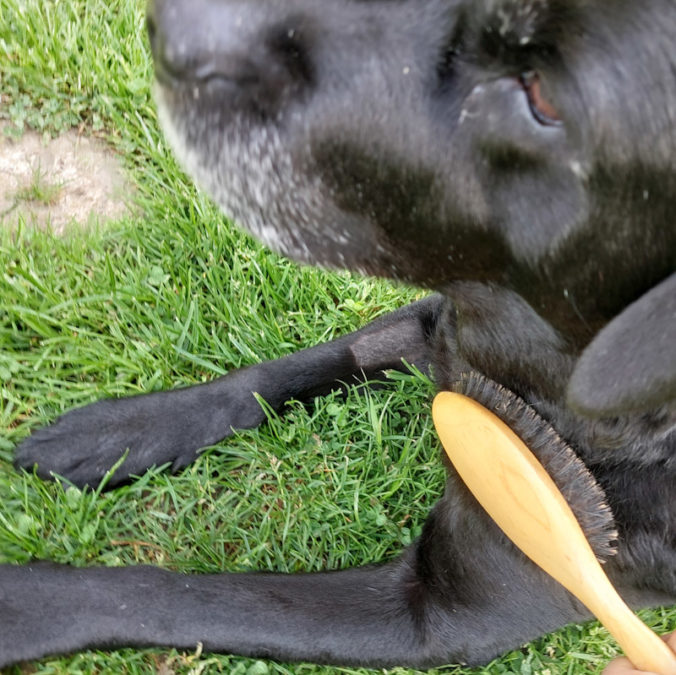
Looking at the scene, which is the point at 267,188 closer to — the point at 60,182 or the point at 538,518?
the point at 538,518

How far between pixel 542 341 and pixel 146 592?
1136 mm

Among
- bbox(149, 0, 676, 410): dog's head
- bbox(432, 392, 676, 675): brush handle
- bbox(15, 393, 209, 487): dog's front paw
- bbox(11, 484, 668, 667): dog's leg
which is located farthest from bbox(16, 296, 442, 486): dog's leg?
bbox(149, 0, 676, 410): dog's head

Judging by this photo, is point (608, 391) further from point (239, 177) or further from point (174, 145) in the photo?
point (174, 145)

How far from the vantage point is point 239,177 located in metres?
1.50

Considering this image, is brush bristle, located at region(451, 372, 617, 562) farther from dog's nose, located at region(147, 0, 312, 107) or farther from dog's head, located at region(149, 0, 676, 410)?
dog's nose, located at region(147, 0, 312, 107)

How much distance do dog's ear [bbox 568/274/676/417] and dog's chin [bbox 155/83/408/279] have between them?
17.4 inches

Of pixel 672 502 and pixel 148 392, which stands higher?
pixel 672 502

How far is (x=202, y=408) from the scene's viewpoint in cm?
227

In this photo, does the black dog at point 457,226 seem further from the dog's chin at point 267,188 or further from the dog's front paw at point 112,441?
the dog's front paw at point 112,441

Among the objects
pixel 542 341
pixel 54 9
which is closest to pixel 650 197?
pixel 542 341

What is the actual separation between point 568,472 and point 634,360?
1.56ft

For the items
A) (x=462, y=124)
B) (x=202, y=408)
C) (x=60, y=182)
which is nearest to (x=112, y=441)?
(x=202, y=408)

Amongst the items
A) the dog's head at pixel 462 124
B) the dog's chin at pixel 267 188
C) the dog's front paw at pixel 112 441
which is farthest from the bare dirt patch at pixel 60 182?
the dog's head at pixel 462 124

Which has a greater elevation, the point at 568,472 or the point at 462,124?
the point at 462,124
